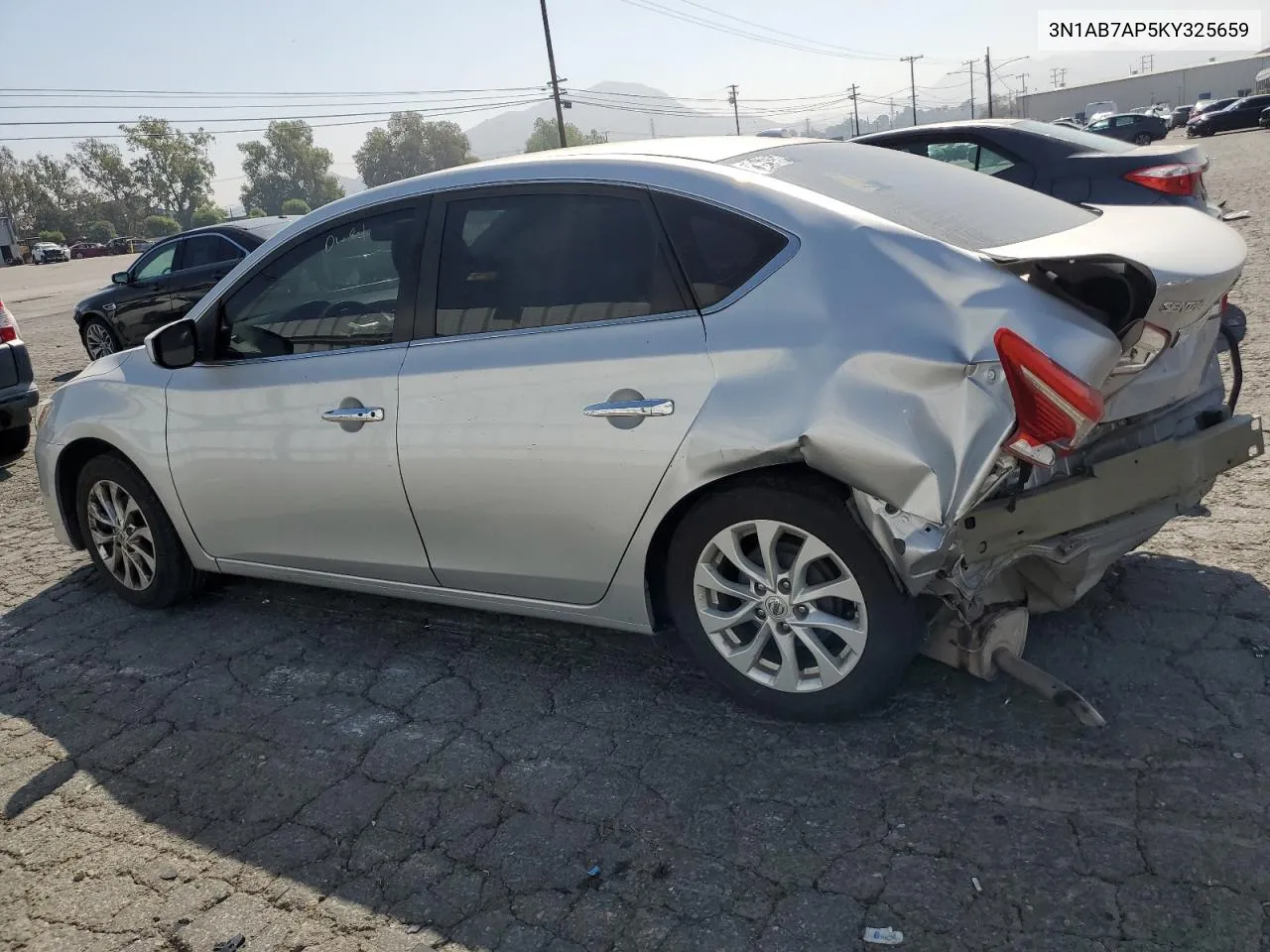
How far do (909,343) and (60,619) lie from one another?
4.05 m

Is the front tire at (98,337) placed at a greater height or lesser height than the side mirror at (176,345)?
lesser

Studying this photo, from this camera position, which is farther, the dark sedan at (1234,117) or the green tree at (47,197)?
the green tree at (47,197)

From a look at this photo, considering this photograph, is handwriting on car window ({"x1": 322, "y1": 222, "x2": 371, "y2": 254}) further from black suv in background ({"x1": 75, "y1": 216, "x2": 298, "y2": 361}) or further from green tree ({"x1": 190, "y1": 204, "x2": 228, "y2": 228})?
green tree ({"x1": 190, "y1": 204, "x2": 228, "y2": 228})

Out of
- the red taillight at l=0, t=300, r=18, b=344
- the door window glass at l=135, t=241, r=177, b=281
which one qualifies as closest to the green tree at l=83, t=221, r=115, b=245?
the door window glass at l=135, t=241, r=177, b=281

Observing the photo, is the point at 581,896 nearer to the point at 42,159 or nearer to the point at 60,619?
the point at 60,619

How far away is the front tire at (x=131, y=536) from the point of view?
14.9 ft

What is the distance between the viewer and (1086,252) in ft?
8.96

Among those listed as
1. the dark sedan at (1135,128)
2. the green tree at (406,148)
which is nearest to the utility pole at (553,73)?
the dark sedan at (1135,128)

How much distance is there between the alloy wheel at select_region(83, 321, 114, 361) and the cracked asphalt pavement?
9707mm

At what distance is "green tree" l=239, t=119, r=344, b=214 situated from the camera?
466ft

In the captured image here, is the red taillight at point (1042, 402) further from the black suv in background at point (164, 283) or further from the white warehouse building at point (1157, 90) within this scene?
the white warehouse building at point (1157, 90)

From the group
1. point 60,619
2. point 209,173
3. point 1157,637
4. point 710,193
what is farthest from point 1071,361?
point 209,173

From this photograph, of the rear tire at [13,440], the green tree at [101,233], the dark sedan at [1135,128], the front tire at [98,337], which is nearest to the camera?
the rear tire at [13,440]

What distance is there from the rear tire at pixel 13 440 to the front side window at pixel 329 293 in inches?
196
